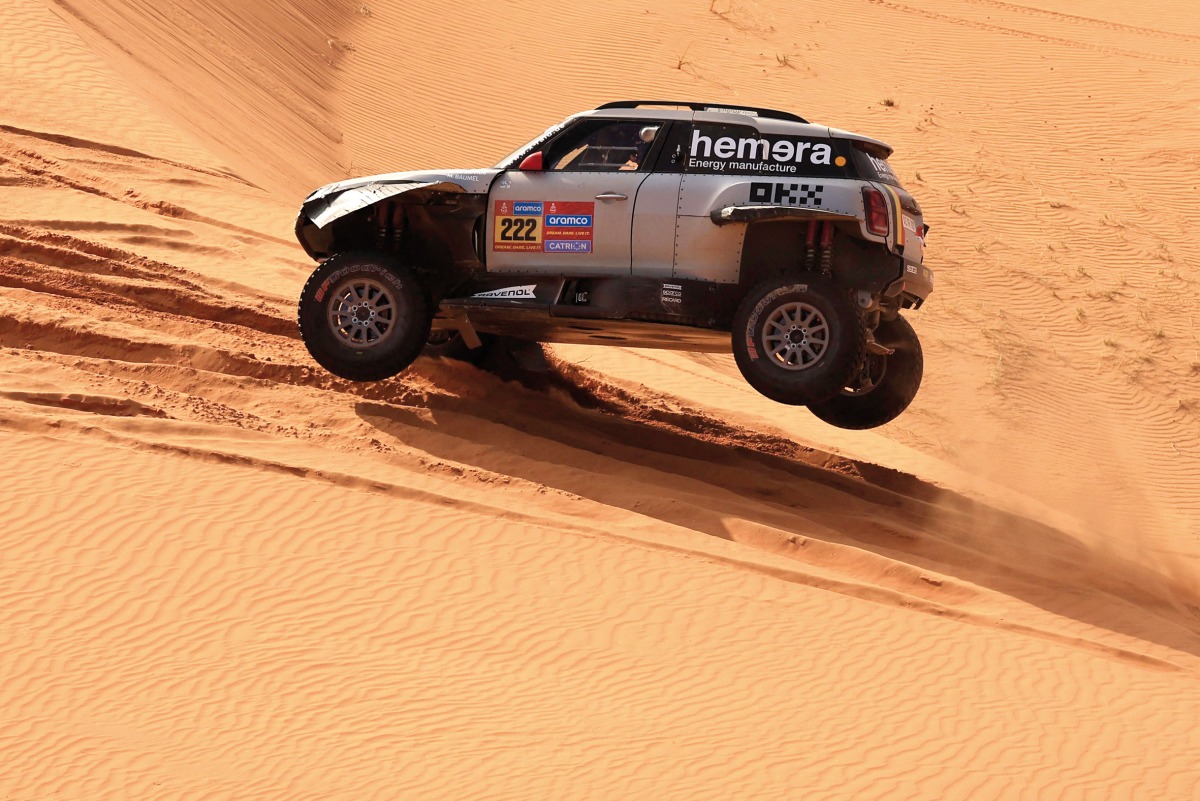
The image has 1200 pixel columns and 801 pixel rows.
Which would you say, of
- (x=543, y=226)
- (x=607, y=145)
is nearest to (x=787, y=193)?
(x=607, y=145)

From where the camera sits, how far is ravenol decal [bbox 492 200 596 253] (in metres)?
10.3

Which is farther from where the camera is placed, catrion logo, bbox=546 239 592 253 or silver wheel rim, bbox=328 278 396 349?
silver wheel rim, bbox=328 278 396 349

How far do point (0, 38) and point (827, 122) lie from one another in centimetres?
1329

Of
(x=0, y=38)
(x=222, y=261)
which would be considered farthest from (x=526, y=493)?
(x=0, y=38)

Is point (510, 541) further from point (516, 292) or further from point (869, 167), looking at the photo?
point (869, 167)

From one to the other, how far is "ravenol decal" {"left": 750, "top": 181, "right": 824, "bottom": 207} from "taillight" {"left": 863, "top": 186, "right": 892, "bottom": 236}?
0.32 metres

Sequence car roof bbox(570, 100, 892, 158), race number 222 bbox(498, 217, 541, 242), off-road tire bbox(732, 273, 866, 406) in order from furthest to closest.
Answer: race number 222 bbox(498, 217, 541, 242) → car roof bbox(570, 100, 892, 158) → off-road tire bbox(732, 273, 866, 406)

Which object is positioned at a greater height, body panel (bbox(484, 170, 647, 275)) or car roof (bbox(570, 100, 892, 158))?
car roof (bbox(570, 100, 892, 158))

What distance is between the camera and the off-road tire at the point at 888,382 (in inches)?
449

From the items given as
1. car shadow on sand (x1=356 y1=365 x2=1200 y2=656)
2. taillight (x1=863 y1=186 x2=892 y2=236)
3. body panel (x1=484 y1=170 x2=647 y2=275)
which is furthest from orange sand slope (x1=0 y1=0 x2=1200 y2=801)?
taillight (x1=863 y1=186 x2=892 y2=236)

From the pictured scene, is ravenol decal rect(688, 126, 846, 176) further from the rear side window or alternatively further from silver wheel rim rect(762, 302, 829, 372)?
silver wheel rim rect(762, 302, 829, 372)

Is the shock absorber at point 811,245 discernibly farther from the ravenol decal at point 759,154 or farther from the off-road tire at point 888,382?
the off-road tire at point 888,382

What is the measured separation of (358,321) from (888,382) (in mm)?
4115

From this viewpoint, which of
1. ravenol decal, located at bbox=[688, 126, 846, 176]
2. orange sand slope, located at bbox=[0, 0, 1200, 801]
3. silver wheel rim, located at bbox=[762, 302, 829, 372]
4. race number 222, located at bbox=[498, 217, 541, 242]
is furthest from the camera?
race number 222, located at bbox=[498, 217, 541, 242]
